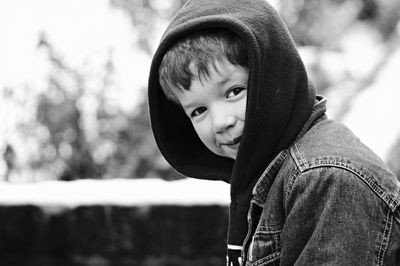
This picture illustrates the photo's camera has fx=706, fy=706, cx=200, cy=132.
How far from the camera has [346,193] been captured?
1.33 meters

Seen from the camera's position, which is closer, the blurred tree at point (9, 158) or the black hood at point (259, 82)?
the black hood at point (259, 82)

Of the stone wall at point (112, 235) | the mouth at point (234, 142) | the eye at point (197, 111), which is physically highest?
the eye at point (197, 111)

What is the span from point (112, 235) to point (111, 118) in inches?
163

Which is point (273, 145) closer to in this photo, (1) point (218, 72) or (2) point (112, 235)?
(1) point (218, 72)

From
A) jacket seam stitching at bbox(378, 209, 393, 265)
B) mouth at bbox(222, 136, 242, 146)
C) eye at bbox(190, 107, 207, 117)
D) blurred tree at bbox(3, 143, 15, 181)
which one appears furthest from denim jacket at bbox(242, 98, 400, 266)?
blurred tree at bbox(3, 143, 15, 181)

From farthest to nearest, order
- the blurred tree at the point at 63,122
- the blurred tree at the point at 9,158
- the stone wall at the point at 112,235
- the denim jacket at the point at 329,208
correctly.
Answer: the blurred tree at the point at 63,122 < the blurred tree at the point at 9,158 < the stone wall at the point at 112,235 < the denim jacket at the point at 329,208

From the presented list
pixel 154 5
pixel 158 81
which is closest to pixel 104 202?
pixel 158 81

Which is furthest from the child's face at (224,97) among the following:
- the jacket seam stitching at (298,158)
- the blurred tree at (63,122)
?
the blurred tree at (63,122)

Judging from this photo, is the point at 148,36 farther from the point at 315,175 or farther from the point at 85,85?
the point at 315,175

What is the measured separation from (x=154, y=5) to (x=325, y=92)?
235 centimetres

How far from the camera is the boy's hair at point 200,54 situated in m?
1.57

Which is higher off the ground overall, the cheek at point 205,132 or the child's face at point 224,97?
the child's face at point 224,97

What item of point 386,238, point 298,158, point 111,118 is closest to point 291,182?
point 298,158

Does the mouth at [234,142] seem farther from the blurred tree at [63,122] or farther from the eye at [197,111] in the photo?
the blurred tree at [63,122]
